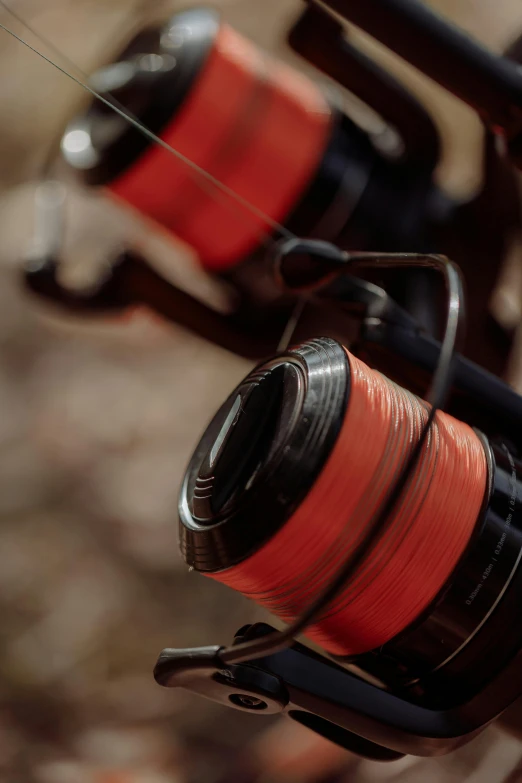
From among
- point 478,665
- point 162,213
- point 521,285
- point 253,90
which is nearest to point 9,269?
point 162,213

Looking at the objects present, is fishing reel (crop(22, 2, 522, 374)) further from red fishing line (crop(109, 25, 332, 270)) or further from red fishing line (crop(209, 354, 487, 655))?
red fishing line (crop(209, 354, 487, 655))

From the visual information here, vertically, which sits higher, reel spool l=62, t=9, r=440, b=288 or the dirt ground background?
reel spool l=62, t=9, r=440, b=288

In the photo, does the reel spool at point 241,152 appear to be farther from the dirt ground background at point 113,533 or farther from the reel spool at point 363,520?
the reel spool at point 363,520

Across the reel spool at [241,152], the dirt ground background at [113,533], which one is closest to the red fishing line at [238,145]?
the reel spool at [241,152]

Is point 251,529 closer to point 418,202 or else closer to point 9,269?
point 418,202

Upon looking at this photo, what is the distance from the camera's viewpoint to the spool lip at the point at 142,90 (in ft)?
2.63

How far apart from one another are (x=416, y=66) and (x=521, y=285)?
0.34m

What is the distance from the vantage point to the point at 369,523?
49cm

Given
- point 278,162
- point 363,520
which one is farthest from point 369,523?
point 278,162

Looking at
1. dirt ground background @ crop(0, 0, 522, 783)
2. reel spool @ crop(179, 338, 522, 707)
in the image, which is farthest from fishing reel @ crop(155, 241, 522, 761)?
dirt ground background @ crop(0, 0, 522, 783)

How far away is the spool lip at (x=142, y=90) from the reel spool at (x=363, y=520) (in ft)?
1.15

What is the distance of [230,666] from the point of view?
493 mm

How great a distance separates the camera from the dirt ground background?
33.9 inches

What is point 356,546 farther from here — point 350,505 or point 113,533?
point 113,533
